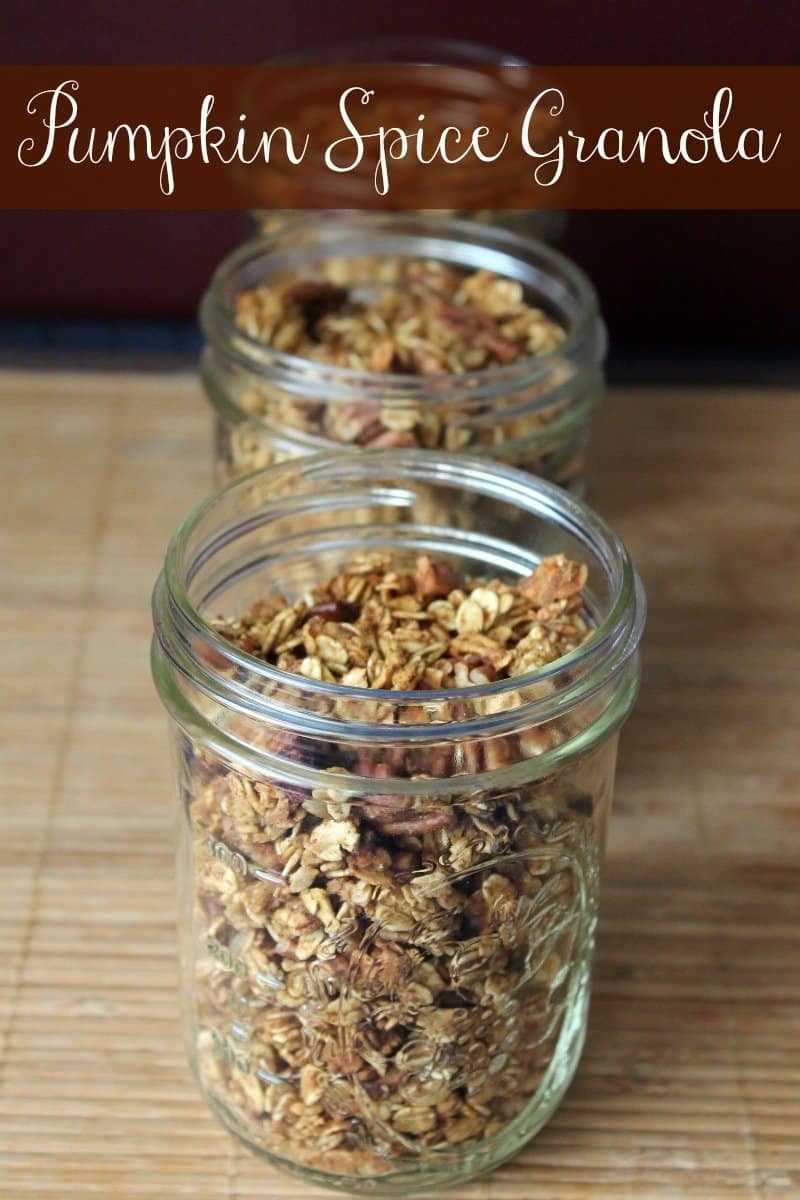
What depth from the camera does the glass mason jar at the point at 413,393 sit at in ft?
3.57

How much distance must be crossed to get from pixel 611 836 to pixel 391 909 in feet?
1.26

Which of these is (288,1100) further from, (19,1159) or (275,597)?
(275,597)

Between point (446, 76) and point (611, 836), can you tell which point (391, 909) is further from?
point (446, 76)

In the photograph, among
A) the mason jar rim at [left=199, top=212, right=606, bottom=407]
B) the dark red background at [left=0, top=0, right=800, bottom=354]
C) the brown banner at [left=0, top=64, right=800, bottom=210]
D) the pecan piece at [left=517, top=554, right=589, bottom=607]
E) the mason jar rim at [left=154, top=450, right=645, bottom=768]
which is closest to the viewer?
the mason jar rim at [left=154, top=450, right=645, bottom=768]

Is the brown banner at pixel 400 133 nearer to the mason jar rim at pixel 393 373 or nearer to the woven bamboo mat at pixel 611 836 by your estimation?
the mason jar rim at pixel 393 373

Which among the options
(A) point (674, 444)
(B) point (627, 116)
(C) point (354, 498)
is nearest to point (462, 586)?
(C) point (354, 498)

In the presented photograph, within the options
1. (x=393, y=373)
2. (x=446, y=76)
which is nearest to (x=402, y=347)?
(x=393, y=373)

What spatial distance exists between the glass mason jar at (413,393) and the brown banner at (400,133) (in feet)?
0.49

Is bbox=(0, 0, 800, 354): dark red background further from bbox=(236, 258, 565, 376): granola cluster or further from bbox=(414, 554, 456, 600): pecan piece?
bbox=(414, 554, 456, 600): pecan piece

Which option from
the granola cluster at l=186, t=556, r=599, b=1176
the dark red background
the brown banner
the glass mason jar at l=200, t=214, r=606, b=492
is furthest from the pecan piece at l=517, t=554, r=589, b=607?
the dark red background

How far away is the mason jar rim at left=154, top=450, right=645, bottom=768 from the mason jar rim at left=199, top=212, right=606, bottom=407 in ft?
0.59

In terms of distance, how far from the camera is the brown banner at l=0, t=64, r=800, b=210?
1399 millimetres

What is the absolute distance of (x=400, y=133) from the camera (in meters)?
1.42

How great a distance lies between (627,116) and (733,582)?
58cm
